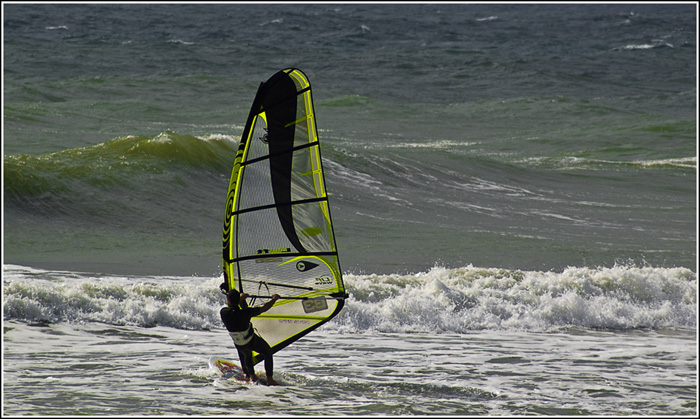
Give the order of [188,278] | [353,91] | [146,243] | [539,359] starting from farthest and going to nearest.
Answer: [353,91], [146,243], [188,278], [539,359]

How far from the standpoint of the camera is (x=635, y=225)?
51.8ft

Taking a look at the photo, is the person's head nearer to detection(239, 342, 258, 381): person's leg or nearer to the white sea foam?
detection(239, 342, 258, 381): person's leg

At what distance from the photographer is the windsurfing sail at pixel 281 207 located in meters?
6.39

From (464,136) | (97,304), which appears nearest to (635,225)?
(97,304)

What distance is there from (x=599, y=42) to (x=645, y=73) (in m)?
12.2

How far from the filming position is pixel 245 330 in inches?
254

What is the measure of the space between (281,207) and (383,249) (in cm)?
663

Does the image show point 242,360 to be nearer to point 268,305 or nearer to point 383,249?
point 268,305

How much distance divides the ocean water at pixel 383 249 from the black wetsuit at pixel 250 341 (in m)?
0.22

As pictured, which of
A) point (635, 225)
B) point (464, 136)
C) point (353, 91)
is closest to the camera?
point (635, 225)

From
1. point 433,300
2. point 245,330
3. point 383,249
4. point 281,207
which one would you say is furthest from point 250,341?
point 383,249

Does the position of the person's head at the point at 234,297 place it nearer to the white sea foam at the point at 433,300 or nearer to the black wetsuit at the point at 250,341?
the black wetsuit at the point at 250,341

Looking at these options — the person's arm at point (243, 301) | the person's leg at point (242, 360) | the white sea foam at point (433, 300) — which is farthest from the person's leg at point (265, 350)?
the white sea foam at point (433, 300)

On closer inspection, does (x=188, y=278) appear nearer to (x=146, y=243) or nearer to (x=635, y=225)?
(x=146, y=243)
